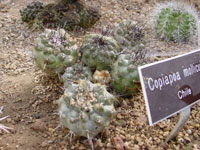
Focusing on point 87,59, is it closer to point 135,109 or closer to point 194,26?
point 135,109

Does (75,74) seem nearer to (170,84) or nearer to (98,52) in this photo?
(98,52)

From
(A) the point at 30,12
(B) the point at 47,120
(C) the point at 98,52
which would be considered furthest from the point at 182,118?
(A) the point at 30,12

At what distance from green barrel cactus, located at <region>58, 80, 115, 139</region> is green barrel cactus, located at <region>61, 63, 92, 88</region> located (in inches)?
12.1

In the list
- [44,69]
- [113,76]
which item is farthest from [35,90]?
[113,76]

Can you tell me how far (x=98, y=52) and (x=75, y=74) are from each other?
0.29 m

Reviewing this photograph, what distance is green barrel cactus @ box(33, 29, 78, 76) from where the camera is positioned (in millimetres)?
2524

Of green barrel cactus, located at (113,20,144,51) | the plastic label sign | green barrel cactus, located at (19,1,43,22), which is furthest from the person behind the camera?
green barrel cactus, located at (19,1,43,22)

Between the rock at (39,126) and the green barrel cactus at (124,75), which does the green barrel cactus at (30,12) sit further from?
the rock at (39,126)

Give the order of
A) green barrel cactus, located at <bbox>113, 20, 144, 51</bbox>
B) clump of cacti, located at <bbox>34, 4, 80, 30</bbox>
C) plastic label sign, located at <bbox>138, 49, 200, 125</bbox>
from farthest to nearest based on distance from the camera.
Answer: clump of cacti, located at <bbox>34, 4, 80, 30</bbox> → green barrel cactus, located at <bbox>113, 20, 144, 51</bbox> → plastic label sign, located at <bbox>138, 49, 200, 125</bbox>

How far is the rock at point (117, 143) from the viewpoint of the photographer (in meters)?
2.20

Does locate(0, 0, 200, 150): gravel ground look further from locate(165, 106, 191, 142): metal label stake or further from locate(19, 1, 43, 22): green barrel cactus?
locate(19, 1, 43, 22): green barrel cactus

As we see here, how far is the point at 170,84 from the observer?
208cm

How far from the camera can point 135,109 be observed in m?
2.68

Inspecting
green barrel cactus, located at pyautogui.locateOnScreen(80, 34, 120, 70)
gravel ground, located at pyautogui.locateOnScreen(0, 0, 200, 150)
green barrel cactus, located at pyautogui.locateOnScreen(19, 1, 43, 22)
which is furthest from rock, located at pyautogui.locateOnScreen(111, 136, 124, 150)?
green barrel cactus, located at pyautogui.locateOnScreen(19, 1, 43, 22)
